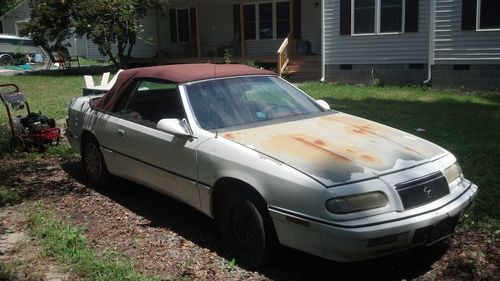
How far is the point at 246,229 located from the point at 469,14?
40.6ft

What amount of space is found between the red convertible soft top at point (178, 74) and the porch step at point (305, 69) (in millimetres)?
12317

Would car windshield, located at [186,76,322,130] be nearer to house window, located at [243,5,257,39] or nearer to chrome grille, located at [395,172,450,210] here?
chrome grille, located at [395,172,450,210]

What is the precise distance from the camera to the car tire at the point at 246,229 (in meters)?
3.94

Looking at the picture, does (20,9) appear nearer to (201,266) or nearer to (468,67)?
(468,67)

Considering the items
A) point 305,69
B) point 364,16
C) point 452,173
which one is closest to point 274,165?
point 452,173

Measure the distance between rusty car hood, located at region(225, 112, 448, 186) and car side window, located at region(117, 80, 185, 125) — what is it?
2.75 feet

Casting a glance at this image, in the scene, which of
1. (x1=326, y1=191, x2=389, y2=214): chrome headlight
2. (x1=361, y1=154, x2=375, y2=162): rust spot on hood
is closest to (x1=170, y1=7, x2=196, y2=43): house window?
(x1=361, y1=154, x2=375, y2=162): rust spot on hood

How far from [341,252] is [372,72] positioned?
44.6 feet

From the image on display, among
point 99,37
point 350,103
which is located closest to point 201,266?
point 350,103

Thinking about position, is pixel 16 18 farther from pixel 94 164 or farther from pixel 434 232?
pixel 434 232

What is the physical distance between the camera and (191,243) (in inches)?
185

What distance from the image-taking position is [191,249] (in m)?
4.55

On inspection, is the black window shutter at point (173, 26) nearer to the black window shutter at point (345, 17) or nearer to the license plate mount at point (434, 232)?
the black window shutter at point (345, 17)

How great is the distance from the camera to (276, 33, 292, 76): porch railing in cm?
1788
